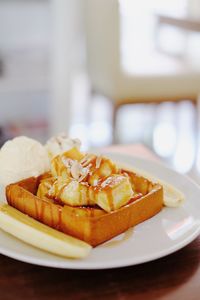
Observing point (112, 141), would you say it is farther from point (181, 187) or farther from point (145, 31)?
point (181, 187)

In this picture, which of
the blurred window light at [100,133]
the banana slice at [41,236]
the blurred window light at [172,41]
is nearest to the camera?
the banana slice at [41,236]

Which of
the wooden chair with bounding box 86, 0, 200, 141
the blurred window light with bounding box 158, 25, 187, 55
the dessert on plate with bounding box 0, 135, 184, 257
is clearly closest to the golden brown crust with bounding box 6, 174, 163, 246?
the dessert on plate with bounding box 0, 135, 184, 257

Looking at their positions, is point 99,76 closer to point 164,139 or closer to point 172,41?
point 164,139

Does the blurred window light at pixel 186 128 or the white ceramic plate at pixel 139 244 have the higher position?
the white ceramic plate at pixel 139 244

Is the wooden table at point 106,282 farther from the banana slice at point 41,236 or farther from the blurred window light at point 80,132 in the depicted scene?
the blurred window light at point 80,132

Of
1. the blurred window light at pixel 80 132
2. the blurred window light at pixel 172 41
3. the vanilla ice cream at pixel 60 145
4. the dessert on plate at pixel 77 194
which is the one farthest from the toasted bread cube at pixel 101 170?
the blurred window light at pixel 172 41

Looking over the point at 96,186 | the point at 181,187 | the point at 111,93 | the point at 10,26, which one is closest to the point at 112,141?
the point at 111,93
